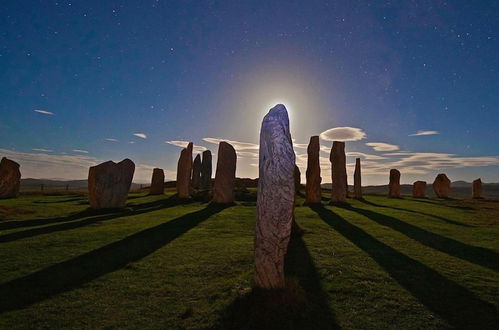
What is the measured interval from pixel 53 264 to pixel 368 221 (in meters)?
13.9

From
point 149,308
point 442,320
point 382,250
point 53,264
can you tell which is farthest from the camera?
point 382,250

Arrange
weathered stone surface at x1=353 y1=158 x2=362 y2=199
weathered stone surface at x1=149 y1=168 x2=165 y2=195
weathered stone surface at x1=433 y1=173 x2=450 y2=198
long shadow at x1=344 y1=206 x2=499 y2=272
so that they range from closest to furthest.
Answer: long shadow at x1=344 y1=206 x2=499 y2=272, weathered stone surface at x1=353 y1=158 x2=362 y2=199, weathered stone surface at x1=149 y1=168 x2=165 y2=195, weathered stone surface at x1=433 y1=173 x2=450 y2=198

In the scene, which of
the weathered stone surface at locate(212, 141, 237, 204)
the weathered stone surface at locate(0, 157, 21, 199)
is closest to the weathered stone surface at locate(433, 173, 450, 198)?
the weathered stone surface at locate(212, 141, 237, 204)

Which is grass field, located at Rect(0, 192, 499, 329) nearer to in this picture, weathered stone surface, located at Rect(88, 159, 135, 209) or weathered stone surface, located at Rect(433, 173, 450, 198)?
weathered stone surface, located at Rect(88, 159, 135, 209)

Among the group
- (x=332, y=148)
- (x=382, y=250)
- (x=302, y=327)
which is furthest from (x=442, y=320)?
(x=332, y=148)

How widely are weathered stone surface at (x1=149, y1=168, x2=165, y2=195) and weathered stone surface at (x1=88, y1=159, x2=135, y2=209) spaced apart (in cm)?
1176

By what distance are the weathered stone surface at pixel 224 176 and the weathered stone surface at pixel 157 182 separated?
1216 cm

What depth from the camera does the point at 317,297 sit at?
21.1 ft

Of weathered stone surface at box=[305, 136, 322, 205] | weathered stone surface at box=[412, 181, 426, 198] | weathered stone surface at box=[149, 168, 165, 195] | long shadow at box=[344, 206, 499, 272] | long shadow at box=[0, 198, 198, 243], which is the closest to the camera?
long shadow at box=[344, 206, 499, 272]

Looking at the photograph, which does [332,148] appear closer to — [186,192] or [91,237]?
[186,192]

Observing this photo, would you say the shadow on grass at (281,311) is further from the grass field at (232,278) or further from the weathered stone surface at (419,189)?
the weathered stone surface at (419,189)

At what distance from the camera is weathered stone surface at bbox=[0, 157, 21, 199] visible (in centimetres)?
2641

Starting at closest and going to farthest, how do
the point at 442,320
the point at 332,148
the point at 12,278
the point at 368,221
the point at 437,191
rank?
the point at 442,320
the point at 12,278
the point at 368,221
the point at 332,148
the point at 437,191

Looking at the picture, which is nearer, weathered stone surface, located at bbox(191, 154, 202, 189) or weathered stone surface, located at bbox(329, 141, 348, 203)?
weathered stone surface, located at bbox(329, 141, 348, 203)
